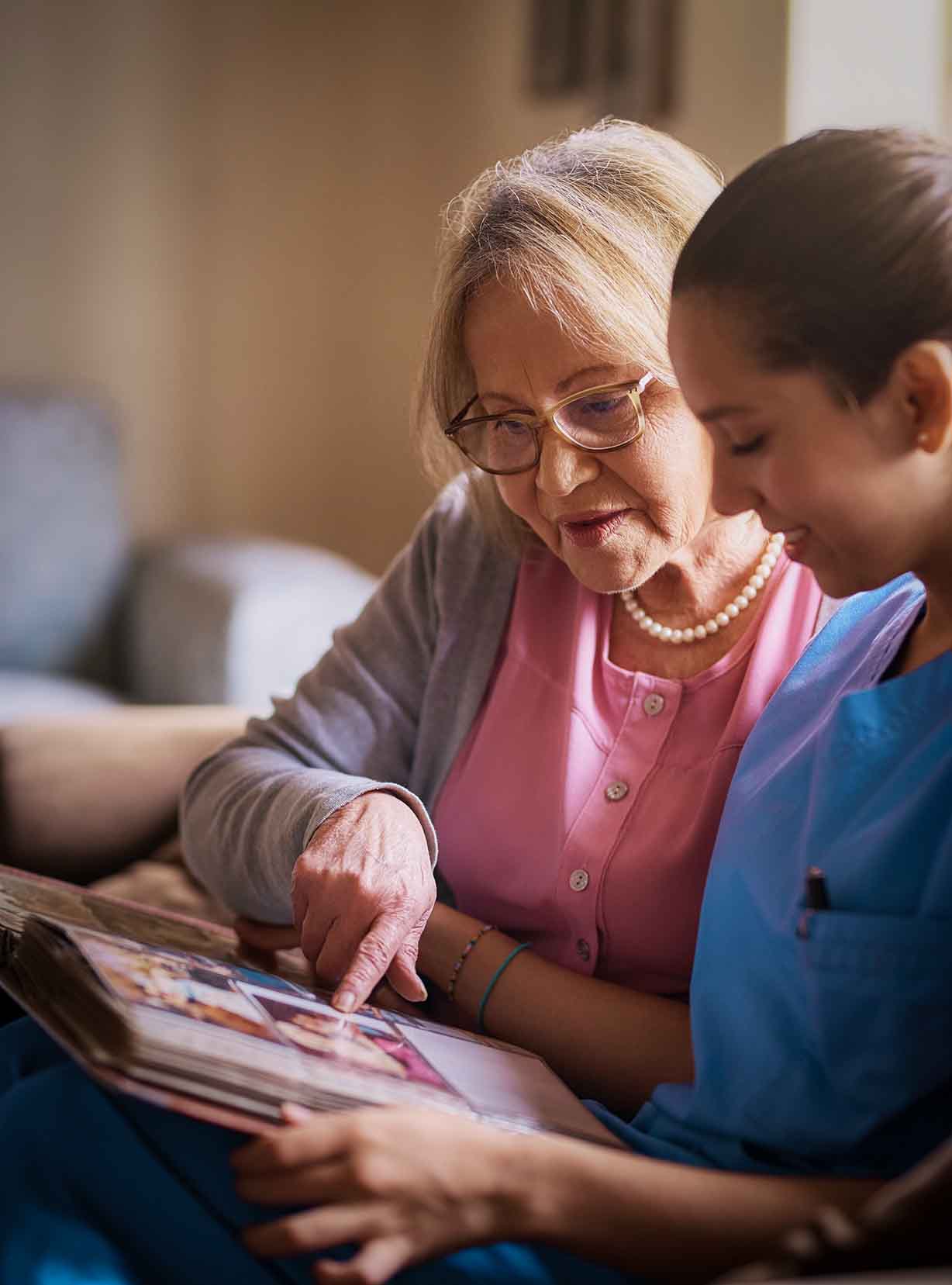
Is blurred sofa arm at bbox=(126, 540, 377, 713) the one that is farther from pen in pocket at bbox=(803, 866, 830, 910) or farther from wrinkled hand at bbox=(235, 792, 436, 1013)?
pen in pocket at bbox=(803, 866, 830, 910)

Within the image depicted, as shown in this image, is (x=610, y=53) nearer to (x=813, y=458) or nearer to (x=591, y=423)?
(x=591, y=423)

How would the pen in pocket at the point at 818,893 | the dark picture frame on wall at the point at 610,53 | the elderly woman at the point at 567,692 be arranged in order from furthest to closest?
the dark picture frame on wall at the point at 610,53, the elderly woman at the point at 567,692, the pen in pocket at the point at 818,893

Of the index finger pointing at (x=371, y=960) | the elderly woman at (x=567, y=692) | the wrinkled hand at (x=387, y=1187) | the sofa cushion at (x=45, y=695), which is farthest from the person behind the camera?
the sofa cushion at (x=45, y=695)

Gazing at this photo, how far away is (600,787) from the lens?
46.2 inches

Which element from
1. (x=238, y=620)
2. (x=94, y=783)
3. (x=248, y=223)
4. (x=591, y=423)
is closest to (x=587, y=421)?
(x=591, y=423)

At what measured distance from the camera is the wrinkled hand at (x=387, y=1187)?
0.71 m

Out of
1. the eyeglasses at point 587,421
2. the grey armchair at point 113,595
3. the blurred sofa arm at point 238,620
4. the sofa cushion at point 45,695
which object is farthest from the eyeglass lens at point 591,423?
the sofa cushion at point 45,695

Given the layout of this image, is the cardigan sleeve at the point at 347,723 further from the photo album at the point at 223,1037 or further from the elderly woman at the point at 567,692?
the photo album at the point at 223,1037

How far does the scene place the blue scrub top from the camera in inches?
30.5

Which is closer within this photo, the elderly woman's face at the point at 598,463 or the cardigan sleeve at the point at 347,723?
the elderly woman's face at the point at 598,463

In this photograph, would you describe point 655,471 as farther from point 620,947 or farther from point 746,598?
point 620,947

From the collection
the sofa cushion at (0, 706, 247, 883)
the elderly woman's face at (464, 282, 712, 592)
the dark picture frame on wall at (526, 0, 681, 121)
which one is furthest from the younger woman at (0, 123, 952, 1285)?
the dark picture frame on wall at (526, 0, 681, 121)

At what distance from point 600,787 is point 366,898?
0.75 ft

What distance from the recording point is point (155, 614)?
2.66 metres
